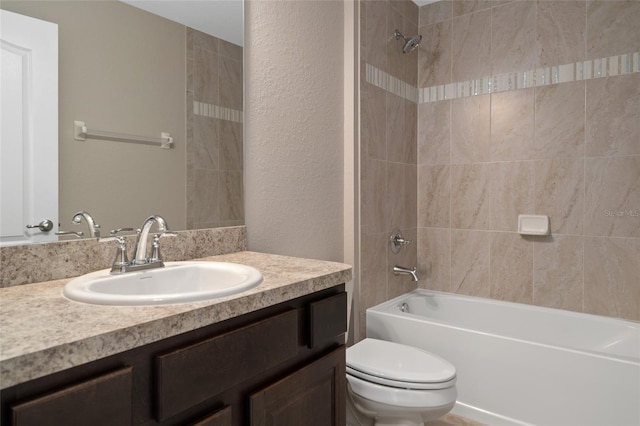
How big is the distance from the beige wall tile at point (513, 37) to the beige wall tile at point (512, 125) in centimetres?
17

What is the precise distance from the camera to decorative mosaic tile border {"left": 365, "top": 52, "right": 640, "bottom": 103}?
218 centimetres

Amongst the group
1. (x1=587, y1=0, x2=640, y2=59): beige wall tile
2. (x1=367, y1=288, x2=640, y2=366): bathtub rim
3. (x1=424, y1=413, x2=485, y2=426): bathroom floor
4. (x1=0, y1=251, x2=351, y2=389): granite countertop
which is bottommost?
(x1=424, y1=413, x2=485, y2=426): bathroom floor

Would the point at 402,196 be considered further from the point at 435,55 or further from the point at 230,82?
the point at 230,82

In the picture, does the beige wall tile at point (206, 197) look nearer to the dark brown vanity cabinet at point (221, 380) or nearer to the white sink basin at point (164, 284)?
the white sink basin at point (164, 284)

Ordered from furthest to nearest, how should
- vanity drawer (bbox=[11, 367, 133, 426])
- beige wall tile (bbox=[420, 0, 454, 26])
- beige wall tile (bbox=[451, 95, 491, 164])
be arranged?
beige wall tile (bbox=[420, 0, 454, 26])
beige wall tile (bbox=[451, 95, 491, 164])
vanity drawer (bbox=[11, 367, 133, 426])

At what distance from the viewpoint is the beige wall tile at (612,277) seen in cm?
216

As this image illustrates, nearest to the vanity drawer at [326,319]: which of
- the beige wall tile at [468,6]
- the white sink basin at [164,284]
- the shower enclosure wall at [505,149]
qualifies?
the white sink basin at [164,284]

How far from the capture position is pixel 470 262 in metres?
2.69

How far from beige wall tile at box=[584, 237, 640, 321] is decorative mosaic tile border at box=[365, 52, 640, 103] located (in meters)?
0.93

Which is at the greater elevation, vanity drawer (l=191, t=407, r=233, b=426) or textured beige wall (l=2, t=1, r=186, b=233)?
textured beige wall (l=2, t=1, r=186, b=233)

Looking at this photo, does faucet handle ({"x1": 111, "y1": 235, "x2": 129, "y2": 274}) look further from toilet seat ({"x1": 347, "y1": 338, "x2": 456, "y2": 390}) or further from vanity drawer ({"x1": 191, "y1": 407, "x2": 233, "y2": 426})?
toilet seat ({"x1": 347, "y1": 338, "x2": 456, "y2": 390})

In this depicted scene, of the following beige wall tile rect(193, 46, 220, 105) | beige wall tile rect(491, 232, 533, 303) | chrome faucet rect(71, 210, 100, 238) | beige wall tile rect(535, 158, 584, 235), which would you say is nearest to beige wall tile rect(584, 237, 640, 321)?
beige wall tile rect(535, 158, 584, 235)

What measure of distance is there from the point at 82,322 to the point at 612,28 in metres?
2.76

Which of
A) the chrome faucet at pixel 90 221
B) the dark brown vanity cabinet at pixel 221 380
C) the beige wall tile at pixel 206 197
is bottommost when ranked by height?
A: the dark brown vanity cabinet at pixel 221 380
